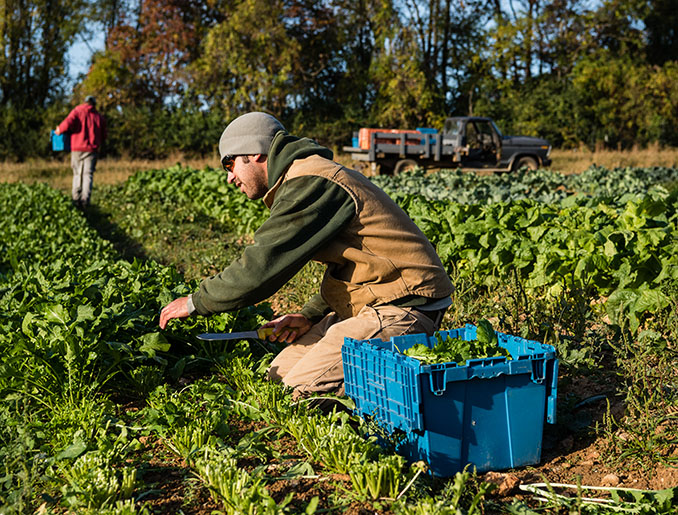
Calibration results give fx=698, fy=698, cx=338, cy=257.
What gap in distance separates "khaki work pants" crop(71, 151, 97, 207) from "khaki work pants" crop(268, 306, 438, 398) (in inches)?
459

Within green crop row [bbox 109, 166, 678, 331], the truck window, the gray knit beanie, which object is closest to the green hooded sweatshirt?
the gray knit beanie

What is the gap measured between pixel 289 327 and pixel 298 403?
3.26ft

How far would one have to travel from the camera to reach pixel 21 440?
3.00 metres

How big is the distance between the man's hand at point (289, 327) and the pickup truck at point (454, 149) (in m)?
16.7

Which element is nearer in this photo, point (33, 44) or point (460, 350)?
point (460, 350)

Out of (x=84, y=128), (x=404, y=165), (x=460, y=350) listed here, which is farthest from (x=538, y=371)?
(x=404, y=165)

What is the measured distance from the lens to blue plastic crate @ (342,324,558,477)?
2.97 metres

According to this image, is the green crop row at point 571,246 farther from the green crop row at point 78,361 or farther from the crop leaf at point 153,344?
the crop leaf at point 153,344

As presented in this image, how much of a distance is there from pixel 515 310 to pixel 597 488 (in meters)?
2.04

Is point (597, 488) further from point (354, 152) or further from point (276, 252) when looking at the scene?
point (354, 152)

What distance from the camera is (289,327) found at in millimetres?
4277

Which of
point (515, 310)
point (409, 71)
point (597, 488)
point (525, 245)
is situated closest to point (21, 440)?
point (597, 488)

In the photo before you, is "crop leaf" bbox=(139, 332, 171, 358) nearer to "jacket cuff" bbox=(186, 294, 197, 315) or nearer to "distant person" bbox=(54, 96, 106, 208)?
"jacket cuff" bbox=(186, 294, 197, 315)

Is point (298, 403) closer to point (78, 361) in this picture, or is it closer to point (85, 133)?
point (78, 361)
